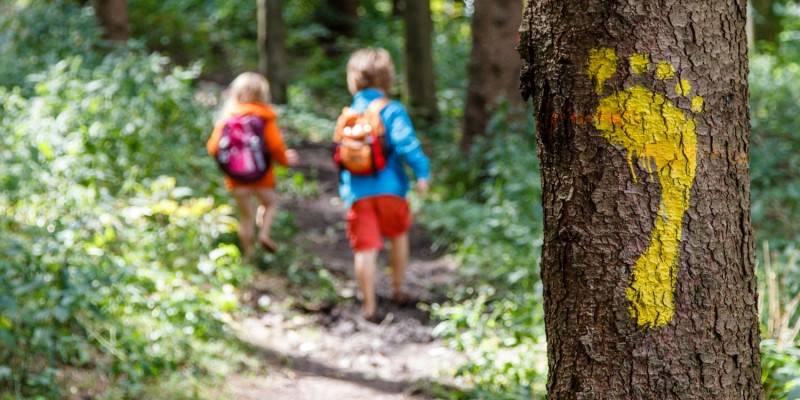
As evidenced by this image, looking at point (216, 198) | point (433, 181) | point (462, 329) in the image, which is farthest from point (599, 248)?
point (433, 181)

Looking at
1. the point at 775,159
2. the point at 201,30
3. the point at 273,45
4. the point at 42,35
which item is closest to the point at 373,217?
the point at 775,159

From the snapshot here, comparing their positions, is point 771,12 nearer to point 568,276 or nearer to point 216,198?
point 216,198

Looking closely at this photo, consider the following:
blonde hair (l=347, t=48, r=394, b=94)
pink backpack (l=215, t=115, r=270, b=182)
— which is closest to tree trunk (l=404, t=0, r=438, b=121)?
pink backpack (l=215, t=115, r=270, b=182)

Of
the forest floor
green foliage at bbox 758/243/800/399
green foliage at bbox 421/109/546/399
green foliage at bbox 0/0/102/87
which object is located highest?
green foliage at bbox 0/0/102/87

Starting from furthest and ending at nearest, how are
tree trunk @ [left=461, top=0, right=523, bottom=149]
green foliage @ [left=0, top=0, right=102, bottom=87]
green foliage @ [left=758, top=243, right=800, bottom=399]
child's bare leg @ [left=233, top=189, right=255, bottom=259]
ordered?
tree trunk @ [left=461, top=0, right=523, bottom=149] < green foliage @ [left=0, top=0, right=102, bottom=87] < child's bare leg @ [left=233, top=189, right=255, bottom=259] < green foliage @ [left=758, top=243, right=800, bottom=399]

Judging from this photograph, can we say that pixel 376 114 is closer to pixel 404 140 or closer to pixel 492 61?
pixel 404 140

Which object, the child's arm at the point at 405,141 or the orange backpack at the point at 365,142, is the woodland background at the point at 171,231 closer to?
the child's arm at the point at 405,141

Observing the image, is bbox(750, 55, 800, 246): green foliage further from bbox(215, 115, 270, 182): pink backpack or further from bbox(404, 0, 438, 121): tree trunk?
bbox(404, 0, 438, 121): tree trunk

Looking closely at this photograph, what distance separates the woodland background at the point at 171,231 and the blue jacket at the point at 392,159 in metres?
1.00

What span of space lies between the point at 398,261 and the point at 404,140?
114 centimetres

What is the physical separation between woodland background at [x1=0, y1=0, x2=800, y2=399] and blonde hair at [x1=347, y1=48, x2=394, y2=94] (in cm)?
157

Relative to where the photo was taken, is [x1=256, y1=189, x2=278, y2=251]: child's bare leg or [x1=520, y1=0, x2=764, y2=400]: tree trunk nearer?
[x1=520, y1=0, x2=764, y2=400]: tree trunk

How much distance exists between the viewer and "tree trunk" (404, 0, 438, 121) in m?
13.8

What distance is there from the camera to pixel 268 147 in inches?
284
